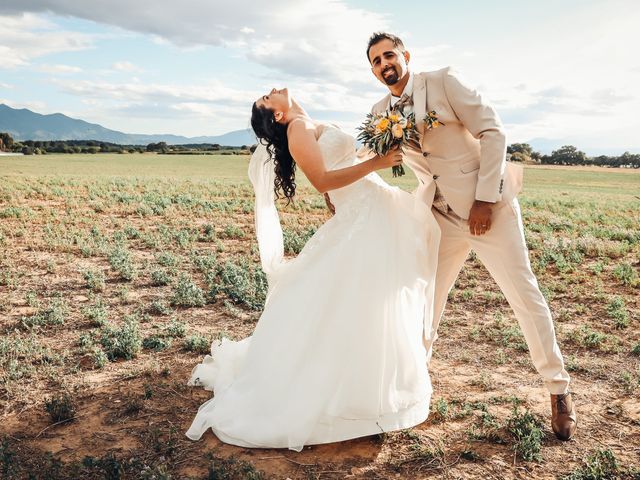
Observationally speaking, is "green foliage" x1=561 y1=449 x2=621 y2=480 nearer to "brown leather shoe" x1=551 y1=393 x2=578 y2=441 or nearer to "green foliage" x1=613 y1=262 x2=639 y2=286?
"brown leather shoe" x1=551 y1=393 x2=578 y2=441

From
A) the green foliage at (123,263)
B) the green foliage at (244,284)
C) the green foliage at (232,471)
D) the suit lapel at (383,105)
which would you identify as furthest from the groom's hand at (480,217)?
the green foliage at (123,263)

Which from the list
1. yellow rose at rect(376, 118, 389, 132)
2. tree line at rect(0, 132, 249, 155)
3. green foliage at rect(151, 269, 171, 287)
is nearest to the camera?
yellow rose at rect(376, 118, 389, 132)

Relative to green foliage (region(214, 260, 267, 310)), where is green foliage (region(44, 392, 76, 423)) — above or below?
below

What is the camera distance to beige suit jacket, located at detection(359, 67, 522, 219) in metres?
4.54

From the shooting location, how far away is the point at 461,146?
15.6 ft

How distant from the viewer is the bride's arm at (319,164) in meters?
4.55

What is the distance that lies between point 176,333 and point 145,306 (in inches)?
54.0

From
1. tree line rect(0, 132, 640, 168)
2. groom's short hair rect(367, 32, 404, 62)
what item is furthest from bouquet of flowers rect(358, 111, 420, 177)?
tree line rect(0, 132, 640, 168)

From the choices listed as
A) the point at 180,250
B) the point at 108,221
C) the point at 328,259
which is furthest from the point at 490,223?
the point at 108,221

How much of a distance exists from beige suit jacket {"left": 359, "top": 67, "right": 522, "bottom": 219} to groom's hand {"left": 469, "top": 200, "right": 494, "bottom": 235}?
0.25ft

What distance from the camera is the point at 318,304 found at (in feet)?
14.9

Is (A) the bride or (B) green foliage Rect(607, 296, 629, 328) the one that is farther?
(B) green foliage Rect(607, 296, 629, 328)

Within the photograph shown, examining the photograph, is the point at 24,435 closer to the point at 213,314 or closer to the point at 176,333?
the point at 176,333

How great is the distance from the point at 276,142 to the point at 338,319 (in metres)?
1.80
